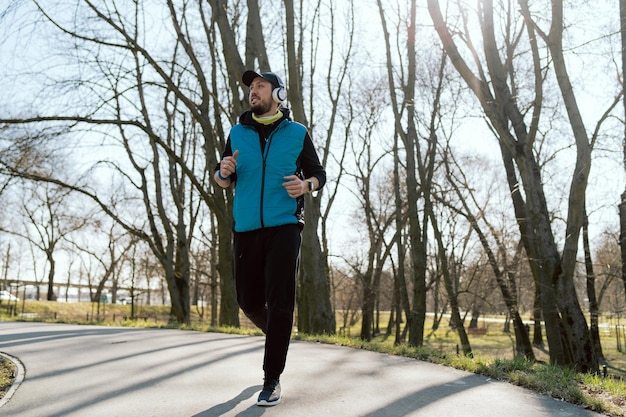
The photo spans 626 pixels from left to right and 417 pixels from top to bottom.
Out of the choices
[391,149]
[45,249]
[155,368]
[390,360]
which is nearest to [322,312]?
[390,360]

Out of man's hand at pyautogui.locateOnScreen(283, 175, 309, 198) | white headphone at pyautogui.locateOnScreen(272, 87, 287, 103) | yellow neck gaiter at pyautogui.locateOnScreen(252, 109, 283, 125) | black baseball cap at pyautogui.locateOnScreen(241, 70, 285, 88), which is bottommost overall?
man's hand at pyautogui.locateOnScreen(283, 175, 309, 198)

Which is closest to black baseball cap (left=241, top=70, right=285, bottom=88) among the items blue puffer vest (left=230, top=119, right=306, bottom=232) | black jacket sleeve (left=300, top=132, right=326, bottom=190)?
blue puffer vest (left=230, top=119, right=306, bottom=232)

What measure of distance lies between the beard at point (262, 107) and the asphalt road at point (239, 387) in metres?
1.89

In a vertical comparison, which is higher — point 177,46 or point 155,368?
point 177,46

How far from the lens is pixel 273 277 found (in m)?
3.62

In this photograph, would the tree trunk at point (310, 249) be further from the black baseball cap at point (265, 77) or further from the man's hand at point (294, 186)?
the man's hand at point (294, 186)

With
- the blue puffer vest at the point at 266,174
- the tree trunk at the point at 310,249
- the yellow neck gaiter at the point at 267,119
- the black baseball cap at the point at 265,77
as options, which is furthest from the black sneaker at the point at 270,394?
the tree trunk at the point at 310,249

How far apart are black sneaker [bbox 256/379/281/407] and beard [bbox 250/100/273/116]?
5.80 feet

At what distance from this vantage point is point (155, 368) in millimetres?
4824

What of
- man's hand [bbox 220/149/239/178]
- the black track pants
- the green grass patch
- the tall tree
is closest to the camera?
the black track pants

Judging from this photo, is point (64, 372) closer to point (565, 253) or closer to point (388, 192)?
point (565, 253)

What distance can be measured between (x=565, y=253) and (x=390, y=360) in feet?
15.2

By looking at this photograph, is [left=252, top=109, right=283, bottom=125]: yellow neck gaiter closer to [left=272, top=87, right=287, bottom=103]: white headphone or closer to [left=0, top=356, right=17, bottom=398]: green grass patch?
[left=272, top=87, right=287, bottom=103]: white headphone

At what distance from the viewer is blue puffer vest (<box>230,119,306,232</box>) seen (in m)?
3.72
